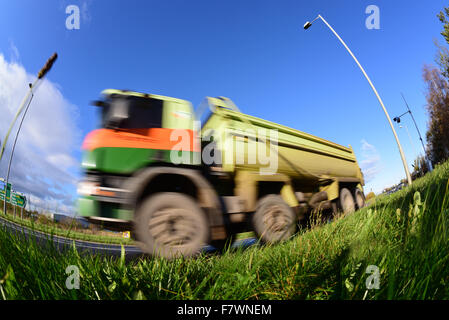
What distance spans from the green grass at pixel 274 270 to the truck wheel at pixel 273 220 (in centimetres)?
35

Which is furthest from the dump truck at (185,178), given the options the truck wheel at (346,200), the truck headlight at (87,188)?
the truck wheel at (346,200)

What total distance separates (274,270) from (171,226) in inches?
28.6

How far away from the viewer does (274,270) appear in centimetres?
107

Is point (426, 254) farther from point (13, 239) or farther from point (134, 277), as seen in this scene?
point (13, 239)

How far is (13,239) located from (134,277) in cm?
65

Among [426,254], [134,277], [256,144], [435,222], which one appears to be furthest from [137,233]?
[435,222]

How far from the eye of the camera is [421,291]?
2.42 feet

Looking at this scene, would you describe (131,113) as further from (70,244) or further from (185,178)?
(70,244)

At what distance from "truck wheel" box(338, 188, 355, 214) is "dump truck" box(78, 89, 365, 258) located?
0.53 metres

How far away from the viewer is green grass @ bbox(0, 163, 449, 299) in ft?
2.59

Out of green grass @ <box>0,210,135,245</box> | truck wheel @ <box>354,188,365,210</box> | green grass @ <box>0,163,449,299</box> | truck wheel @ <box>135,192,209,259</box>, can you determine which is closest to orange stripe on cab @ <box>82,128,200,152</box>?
truck wheel @ <box>135,192,209,259</box>

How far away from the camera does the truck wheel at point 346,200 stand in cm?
252

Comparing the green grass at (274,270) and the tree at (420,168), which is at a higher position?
the tree at (420,168)

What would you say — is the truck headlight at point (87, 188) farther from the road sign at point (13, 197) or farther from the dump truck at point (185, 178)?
the road sign at point (13, 197)
